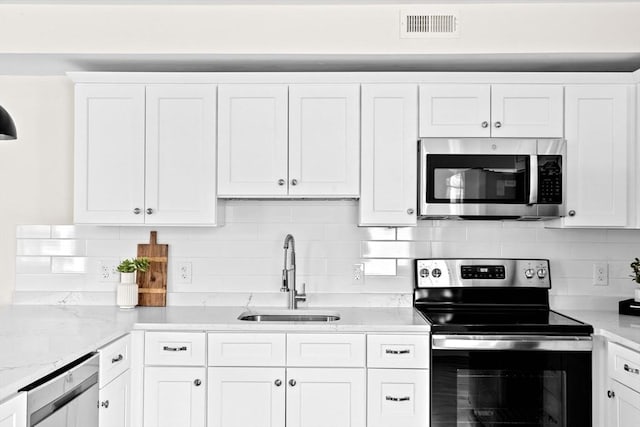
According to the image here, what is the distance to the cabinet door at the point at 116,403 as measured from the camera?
7.54 feet

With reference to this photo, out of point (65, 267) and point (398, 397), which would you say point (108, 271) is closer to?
point (65, 267)

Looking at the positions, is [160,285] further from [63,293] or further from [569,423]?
[569,423]

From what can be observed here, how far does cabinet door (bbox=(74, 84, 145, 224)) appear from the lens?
293 cm

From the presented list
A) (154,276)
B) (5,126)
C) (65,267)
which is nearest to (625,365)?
(154,276)

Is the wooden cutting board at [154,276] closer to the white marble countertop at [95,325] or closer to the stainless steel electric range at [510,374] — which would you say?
the white marble countertop at [95,325]

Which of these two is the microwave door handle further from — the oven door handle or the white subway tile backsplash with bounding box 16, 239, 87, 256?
the white subway tile backsplash with bounding box 16, 239, 87, 256

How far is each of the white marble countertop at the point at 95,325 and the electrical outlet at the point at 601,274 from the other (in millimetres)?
1117

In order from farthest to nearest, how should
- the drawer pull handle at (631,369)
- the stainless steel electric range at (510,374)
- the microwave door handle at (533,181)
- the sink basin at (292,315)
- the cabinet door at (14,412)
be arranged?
the sink basin at (292,315) < the microwave door handle at (533,181) < the stainless steel electric range at (510,374) < the drawer pull handle at (631,369) < the cabinet door at (14,412)

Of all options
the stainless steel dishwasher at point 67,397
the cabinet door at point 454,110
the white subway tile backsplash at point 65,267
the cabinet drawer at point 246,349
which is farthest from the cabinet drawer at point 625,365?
the white subway tile backsplash at point 65,267

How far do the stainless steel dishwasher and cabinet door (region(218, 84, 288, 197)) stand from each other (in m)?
1.14

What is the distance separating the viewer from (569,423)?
100 inches

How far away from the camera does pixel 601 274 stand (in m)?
3.20

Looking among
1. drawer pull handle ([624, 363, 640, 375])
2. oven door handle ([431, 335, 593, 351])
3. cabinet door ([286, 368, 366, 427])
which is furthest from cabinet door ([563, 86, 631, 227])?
cabinet door ([286, 368, 366, 427])

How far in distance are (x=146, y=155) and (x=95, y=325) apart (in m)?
0.92
